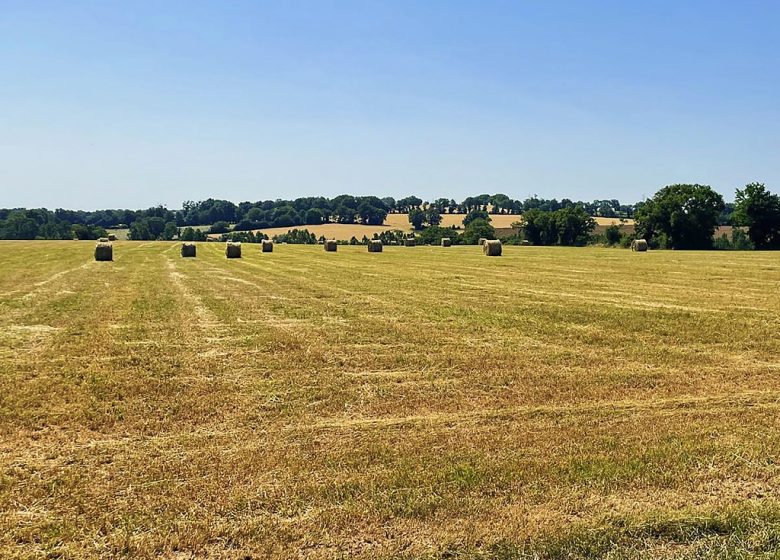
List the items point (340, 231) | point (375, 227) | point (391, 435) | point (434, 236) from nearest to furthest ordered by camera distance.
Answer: point (391, 435) < point (434, 236) < point (340, 231) < point (375, 227)

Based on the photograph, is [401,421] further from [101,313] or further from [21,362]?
[101,313]

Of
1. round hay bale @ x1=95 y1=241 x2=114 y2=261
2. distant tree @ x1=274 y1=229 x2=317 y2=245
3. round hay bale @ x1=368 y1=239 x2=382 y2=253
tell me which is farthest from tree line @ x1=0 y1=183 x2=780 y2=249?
round hay bale @ x1=95 y1=241 x2=114 y2=261

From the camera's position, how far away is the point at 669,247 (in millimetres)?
A: 67188

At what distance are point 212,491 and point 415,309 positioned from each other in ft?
31.5

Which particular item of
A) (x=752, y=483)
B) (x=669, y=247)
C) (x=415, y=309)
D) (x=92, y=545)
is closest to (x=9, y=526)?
(x=92, y=545)

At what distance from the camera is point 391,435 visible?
6336 millimetres

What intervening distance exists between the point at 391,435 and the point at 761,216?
71.7 meters

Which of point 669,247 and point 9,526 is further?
point 669,247

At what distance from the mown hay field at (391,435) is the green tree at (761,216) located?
6093 cm

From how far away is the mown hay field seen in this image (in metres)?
4.41

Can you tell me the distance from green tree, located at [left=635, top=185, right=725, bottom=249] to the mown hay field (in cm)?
5982

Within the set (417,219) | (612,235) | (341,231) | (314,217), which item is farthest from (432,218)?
(612,235)

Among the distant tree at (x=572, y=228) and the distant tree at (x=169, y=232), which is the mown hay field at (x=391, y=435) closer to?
the distant tree at (x=572, y=228)

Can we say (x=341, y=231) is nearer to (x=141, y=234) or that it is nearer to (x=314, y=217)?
(x=314, y=217)
